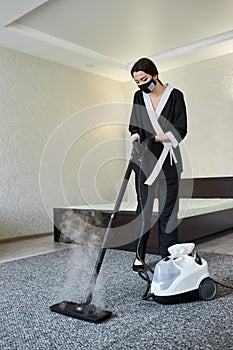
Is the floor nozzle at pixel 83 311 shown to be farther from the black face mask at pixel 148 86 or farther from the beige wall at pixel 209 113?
the beige wall at pixel 209 113

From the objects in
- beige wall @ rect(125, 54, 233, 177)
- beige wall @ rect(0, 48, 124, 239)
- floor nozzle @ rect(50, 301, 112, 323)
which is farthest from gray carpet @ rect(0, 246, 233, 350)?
beige wall @ rect(125, 54, 233, 177)

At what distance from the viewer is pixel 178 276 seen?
153 cm

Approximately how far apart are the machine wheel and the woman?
16.7 inches

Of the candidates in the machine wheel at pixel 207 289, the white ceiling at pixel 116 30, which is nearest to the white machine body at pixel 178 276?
the machine wheel at pixel 207 289

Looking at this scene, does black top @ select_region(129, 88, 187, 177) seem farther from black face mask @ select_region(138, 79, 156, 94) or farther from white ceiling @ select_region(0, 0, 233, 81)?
white ceiling @ select_region(0, 0, 233, 81)

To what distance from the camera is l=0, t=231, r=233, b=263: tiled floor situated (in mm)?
2971

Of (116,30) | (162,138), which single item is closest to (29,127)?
(116,30)

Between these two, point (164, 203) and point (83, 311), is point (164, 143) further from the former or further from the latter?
point (83, 311)

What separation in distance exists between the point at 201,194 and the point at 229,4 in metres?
2.07

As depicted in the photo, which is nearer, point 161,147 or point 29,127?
point 161,147

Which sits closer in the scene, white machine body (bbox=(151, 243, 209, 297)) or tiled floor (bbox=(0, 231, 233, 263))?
white machine body (bbox=(151, 243, 209, 297))

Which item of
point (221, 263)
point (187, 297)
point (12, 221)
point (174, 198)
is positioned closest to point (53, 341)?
point (187, 297)

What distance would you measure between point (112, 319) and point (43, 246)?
2.11 m

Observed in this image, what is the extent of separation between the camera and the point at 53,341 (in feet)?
3.99
